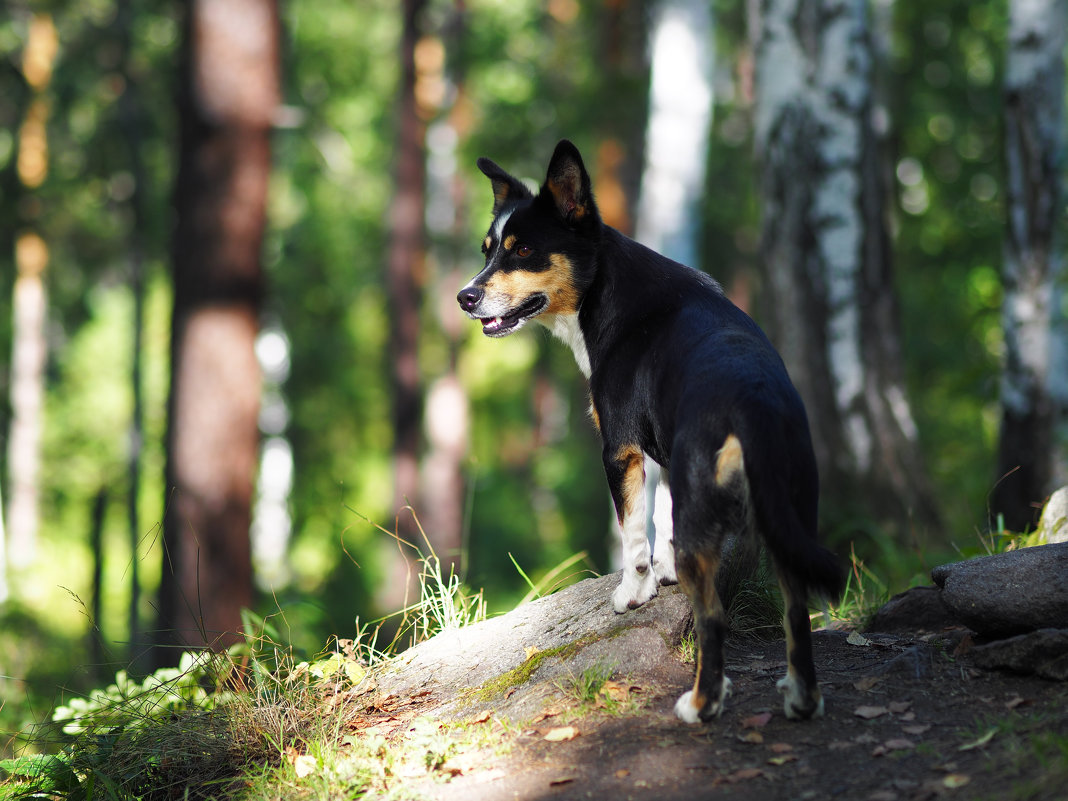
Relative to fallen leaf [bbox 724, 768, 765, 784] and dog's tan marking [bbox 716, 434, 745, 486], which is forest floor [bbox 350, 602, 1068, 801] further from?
dog's tan marking [bbox 716, 434, 745, 486]

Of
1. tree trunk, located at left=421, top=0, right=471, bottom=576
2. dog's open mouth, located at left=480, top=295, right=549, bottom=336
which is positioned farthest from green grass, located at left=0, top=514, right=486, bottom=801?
tree trunk, located at left=421, top=0, right=471, bottom=576

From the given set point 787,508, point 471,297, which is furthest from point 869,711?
point 471,297

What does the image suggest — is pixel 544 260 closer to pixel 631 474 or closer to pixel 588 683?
pixel 631 474

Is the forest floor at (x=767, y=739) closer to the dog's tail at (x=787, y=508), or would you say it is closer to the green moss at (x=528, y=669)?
the green moss at (x=528, y=669)

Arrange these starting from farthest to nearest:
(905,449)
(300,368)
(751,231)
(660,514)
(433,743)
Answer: (300,368), (751,231), (905,449), (660,514), (433,743)

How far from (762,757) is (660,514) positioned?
1.42 meters

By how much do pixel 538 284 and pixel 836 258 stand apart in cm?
377

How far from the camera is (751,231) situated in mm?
16531

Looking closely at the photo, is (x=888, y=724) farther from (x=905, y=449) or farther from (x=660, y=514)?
(x=905, y=449)

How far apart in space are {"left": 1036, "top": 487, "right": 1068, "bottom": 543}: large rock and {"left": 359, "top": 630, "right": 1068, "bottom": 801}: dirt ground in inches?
44.2

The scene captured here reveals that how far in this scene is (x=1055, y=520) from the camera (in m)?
5.00

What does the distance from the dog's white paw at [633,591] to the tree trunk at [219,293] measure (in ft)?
11.2

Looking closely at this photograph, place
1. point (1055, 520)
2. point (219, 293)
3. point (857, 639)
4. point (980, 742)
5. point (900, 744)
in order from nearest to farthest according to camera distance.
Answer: point (980, 742), point (900, 744), point (857, 639), point (1055, 520), point (219, 293)

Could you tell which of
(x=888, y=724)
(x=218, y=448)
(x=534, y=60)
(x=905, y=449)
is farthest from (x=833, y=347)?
(x=534, y=60)
